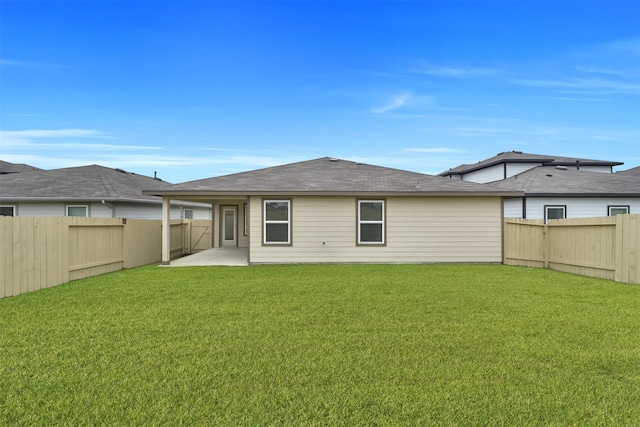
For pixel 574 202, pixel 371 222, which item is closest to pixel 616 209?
pixel 574 202

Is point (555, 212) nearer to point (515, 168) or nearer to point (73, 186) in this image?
point (515, 168)

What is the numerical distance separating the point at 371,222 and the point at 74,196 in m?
12.9

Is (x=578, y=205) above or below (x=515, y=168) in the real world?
below

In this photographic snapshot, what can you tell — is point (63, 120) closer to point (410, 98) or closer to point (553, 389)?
point (410, 98)

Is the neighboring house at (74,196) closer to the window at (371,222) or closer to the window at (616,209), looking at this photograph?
the window at (371,222)

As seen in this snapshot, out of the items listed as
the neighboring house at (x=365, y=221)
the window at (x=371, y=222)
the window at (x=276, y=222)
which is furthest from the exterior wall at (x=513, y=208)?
the window at (x=276, y=222)

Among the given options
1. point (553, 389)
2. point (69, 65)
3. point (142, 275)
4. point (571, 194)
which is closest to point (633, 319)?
point (553, 389)

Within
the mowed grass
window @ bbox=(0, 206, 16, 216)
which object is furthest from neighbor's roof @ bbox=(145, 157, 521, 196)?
window @ bbox=(0, 206, 16, 216)

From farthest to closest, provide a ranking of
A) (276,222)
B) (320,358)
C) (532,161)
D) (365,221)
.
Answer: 1. (532,161)
2. (365,221)
3. (276,222)
4. (320,358)

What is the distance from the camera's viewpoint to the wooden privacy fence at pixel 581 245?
1045 cm

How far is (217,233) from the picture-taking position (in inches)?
802

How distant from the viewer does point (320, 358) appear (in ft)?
15.0

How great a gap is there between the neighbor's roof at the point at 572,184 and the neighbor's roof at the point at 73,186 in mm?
16533

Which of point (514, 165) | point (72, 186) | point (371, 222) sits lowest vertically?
point (371, 222)
